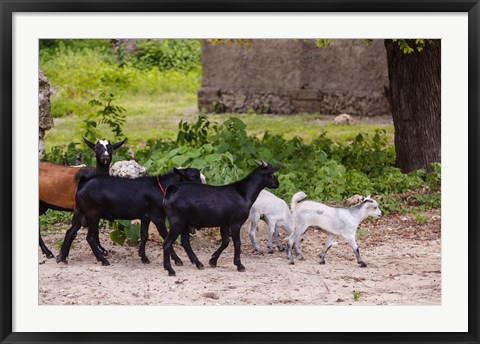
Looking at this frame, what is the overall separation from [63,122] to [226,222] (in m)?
9.94

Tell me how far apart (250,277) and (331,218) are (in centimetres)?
91

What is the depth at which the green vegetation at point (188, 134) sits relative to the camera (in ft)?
38.7

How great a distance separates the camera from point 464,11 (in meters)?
7.76

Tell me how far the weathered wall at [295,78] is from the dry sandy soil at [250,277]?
26.8 feet

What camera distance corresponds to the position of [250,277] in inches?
364

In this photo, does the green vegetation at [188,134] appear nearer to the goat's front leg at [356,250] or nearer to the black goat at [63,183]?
the black goat at [63,183]

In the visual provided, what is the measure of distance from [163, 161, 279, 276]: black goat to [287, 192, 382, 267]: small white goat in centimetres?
51

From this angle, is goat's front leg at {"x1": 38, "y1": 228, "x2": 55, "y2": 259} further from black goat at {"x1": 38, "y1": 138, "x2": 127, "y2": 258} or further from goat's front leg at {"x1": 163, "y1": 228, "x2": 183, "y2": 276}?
goat's front leg at {"x1": 163, "y1": 228, "x2": 183, "y2": 276}

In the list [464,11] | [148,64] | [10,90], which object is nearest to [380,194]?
[464,11]

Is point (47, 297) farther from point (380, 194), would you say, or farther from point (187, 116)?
point (187, 116)

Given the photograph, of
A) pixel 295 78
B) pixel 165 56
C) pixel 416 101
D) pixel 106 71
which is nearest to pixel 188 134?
pixel 416 101

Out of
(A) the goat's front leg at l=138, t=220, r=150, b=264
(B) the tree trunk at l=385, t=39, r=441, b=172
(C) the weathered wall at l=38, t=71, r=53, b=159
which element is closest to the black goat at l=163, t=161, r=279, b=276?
(A) the goat's front leg at l=138, t=220, r=150, b=264

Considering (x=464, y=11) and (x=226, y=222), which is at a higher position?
(x=464, y=11)

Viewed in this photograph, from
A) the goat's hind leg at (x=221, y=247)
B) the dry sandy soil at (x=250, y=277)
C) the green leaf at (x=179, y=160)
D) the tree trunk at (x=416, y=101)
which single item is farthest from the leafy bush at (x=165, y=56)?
the goat's hind leg at (x=221, y=247)
